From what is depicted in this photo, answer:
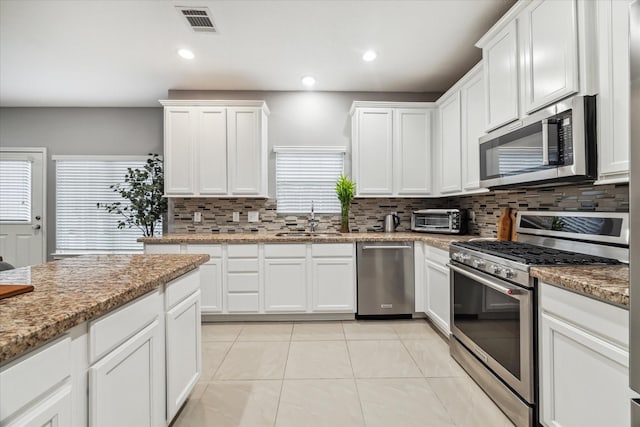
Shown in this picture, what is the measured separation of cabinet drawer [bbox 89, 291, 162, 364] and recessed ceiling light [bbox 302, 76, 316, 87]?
9.72 feet

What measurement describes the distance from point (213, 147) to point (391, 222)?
2249 millimetres

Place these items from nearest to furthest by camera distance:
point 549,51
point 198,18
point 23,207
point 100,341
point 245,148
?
point 100,341, point 549,51, point 198,18, point 245,148, point 23,207

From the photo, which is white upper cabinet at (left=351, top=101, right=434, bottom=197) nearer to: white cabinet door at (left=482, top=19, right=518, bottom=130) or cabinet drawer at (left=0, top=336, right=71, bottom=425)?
white cabinet door at (left=482, top=19, right=518, bottom=130)

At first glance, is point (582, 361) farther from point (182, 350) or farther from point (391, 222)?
point (391, 222)

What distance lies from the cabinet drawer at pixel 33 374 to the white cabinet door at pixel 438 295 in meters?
2.49

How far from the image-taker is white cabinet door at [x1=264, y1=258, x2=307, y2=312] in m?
3.28

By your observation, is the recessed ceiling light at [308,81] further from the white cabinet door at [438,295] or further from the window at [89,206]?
the window at [89,206]

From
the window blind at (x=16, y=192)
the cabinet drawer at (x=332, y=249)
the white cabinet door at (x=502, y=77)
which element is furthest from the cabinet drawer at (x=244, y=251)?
the window blind at (x=16, y=192)

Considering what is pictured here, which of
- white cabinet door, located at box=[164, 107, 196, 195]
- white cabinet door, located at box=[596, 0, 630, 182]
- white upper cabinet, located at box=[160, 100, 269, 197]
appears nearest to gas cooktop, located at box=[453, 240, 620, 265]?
white cabinet door, located at box=[596, 0, 630, 182]

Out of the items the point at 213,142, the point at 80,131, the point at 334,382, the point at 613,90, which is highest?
the point at 80,131

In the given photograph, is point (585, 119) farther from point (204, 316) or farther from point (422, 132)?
point (204, 316)

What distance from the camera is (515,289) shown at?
1652mm

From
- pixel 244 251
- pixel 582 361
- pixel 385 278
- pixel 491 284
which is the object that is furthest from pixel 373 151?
pixel 582 361

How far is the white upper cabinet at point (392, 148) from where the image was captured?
3.64 metres
